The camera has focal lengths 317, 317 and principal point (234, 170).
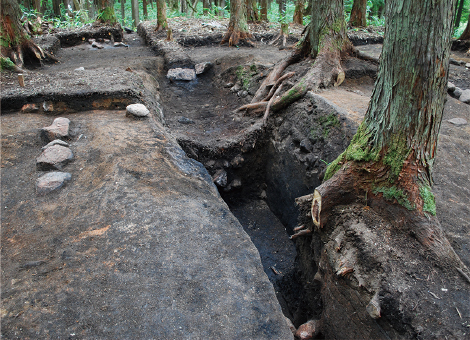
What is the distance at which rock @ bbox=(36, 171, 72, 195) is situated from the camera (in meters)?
2.99

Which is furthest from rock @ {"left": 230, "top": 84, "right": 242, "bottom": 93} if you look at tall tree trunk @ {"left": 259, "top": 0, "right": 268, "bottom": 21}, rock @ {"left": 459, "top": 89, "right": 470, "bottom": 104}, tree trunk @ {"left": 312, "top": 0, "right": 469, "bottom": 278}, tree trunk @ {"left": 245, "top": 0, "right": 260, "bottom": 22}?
tall tree trunk @ {"left": 259, "top": 0, "right": 268, "bottom": 21}

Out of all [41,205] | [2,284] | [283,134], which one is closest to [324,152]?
[283,134]

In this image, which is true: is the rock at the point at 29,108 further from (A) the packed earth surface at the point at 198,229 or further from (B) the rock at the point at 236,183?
(B) the rock at the point at 236,183

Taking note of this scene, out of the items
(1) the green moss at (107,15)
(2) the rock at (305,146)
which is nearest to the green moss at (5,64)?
(2) the rock at (305,146)

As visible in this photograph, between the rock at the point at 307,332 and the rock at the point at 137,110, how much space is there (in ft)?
11.1

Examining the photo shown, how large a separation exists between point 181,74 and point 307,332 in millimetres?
6495

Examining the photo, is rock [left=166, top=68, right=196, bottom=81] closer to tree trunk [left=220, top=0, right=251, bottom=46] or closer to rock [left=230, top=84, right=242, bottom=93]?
rock [left=230, top=84, right=242, bottom=93]

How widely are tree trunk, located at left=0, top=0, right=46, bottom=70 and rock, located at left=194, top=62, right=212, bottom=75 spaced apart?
3.75m

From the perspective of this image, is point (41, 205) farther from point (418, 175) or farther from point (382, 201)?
point (418, 175)

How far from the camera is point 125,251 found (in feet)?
7.79

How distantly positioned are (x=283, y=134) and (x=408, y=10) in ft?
10.1

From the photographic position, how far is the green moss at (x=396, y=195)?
2.57 meters

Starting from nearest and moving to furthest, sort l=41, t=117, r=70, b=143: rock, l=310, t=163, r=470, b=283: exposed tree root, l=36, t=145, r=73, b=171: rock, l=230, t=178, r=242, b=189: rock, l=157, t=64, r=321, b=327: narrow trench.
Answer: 1. l=310, t=163, r=470, b=283: exposed tree root
2. l=36, t=145, r=73, b=171: rock
3. l=41, t=117, r=70, b=143: rock
4. l=157, t=64, r=321, b=327: narrow trench
5. l=230, t=178, r=242, b=189: rock

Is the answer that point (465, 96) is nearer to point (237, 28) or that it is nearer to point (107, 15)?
point (237, 28)
